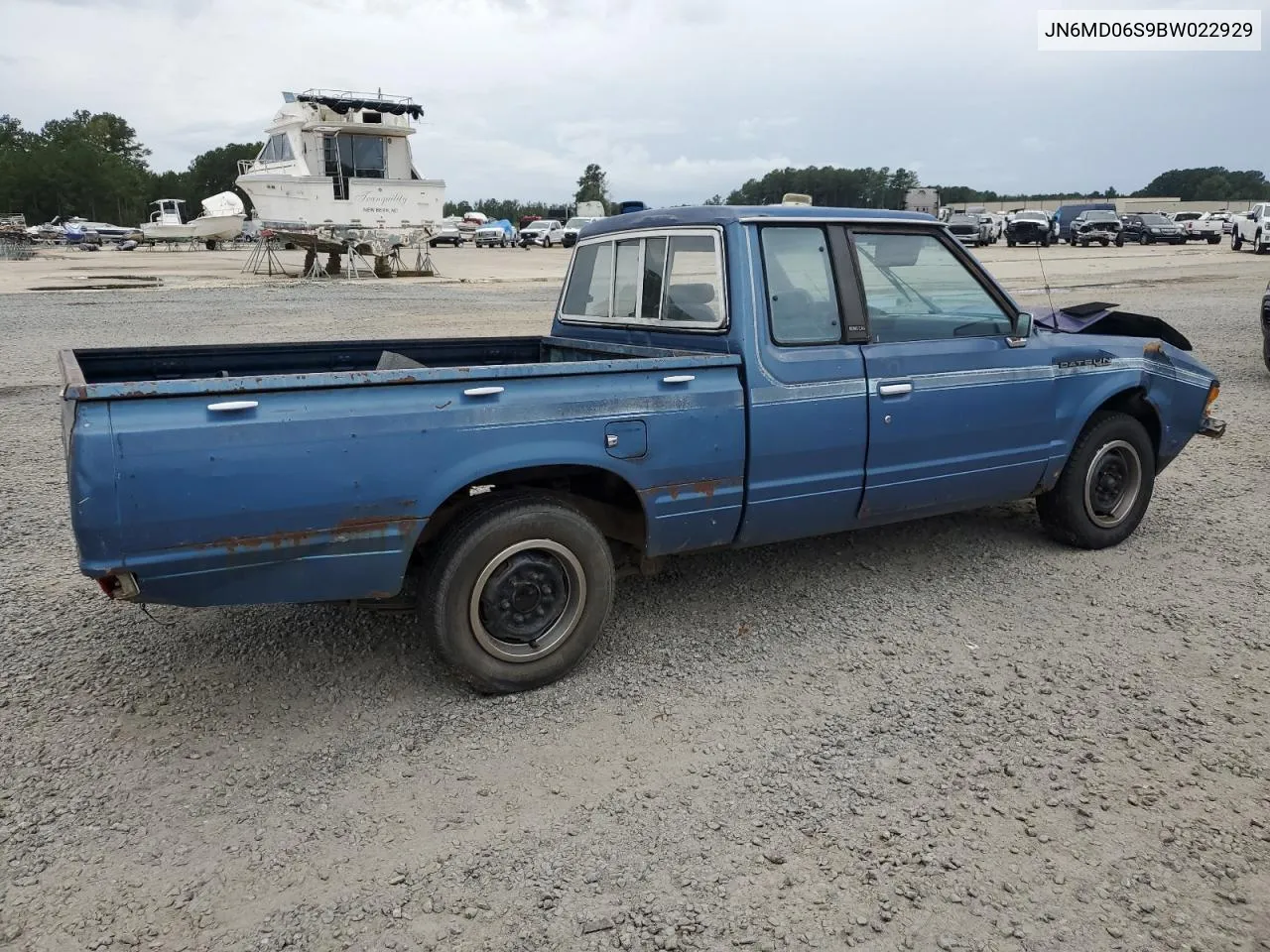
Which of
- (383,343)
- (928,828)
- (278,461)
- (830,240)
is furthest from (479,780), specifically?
(830,240)

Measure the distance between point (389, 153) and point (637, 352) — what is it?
26.8 meters

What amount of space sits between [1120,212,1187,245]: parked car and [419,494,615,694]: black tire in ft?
151

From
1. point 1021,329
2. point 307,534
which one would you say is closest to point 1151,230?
point 1021,329

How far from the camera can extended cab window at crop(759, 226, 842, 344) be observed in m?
4.12

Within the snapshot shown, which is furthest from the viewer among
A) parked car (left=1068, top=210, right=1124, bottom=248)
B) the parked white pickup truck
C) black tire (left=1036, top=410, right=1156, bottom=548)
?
parked car (left=1068, top=210, right=1124, bottom=248)

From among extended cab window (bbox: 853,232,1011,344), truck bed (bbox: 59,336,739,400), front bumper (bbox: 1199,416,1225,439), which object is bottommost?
front bumper (bbox: 1199,416,1225,439)

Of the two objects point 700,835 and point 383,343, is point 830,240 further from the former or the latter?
point 700,835

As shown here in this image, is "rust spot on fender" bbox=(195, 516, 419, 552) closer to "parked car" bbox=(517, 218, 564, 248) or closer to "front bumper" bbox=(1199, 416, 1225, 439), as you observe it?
"front bumper" bbox=(1199, 416, 1225, 439)

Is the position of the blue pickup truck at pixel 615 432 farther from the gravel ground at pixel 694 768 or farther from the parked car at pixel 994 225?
the parked car at pixel 994 225

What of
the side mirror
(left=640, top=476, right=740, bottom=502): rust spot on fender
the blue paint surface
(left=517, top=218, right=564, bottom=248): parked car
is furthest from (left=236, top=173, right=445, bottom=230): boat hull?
(left=640, top=476, right=740, bottom=502): rust spot on fender

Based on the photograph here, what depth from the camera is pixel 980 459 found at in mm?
4641

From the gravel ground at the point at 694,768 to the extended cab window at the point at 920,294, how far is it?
1304 millimetres

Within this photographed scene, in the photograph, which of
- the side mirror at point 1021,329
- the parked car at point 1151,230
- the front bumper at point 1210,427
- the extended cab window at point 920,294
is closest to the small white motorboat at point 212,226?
the parked car at point 1151,230

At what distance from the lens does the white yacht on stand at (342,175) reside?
26984mm
